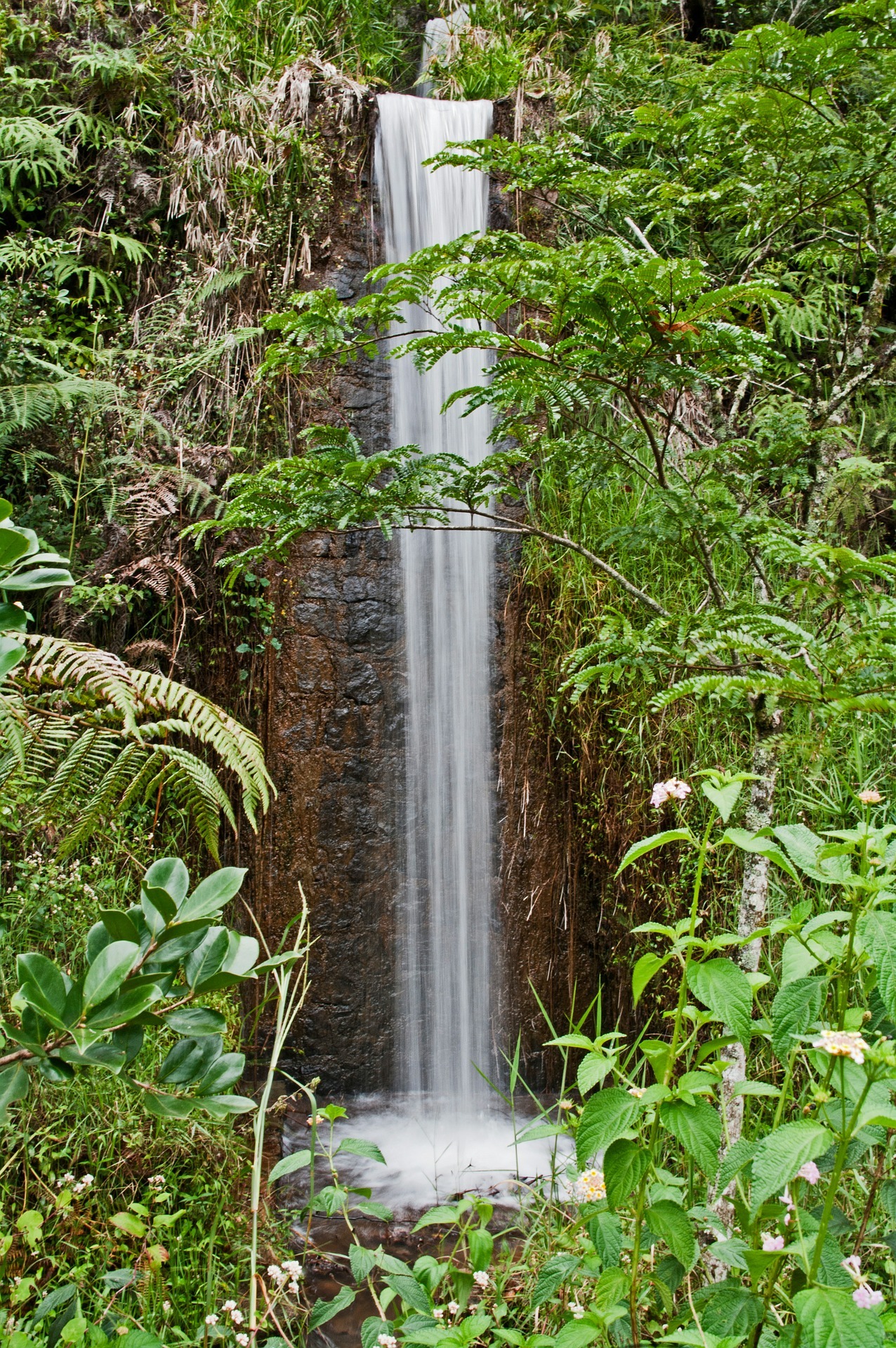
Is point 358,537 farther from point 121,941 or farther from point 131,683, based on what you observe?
point 121,941

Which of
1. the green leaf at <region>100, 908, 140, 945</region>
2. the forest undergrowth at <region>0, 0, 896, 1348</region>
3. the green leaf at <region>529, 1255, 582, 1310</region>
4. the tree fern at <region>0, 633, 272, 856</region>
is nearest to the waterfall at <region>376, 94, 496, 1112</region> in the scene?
the forest undergrowth at <region>0, 0, 896, 1348</region>

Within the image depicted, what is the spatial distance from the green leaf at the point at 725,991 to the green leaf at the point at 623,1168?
0.21 meters

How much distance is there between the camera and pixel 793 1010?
1090mm

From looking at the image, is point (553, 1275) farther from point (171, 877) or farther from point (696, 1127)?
point (171, 877)

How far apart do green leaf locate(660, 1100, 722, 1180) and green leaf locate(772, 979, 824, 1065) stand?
0.41 ft

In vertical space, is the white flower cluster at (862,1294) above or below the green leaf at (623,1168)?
below

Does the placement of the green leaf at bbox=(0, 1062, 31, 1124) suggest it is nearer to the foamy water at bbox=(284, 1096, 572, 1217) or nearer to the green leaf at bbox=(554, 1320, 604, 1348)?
the green leaf at bbox=(554, 1320, 604, 1348)

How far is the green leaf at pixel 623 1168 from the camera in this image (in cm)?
112

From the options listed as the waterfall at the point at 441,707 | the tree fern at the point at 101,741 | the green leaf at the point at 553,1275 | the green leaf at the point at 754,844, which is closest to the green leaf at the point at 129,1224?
the tree fern at the point at 101,741

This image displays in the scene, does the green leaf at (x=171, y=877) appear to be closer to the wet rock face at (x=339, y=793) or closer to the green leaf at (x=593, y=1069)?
the green leaf at (x=593, y=1069)

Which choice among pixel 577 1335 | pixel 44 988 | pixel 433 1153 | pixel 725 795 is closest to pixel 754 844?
pixel 725 795

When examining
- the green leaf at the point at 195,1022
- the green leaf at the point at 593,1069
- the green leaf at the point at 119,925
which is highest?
the green leaf at the point at 119,925

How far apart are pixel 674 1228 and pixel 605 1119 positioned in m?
0.19

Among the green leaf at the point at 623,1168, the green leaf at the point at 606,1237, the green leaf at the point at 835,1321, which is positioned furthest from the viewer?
the green leaf at the point at 606,1237
